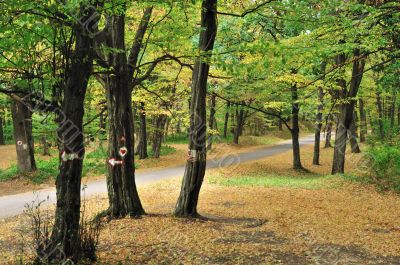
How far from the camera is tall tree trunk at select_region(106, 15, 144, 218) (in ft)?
29.0

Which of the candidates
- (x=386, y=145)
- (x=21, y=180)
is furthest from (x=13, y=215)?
(x=386, y=145)

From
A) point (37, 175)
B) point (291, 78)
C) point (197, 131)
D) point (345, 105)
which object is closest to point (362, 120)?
point (345, 105)

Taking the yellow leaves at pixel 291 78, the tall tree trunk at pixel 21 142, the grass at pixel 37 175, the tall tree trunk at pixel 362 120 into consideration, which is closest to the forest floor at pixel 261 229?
the yellow leaves at pixel 291 78

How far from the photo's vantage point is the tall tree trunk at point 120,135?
8.84m

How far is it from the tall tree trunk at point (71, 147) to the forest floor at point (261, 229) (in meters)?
0.78

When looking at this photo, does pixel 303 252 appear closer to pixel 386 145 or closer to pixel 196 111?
pixel 196 111

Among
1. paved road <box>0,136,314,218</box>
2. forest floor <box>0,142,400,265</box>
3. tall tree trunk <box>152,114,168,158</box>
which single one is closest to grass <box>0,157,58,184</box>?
paved road <box>0,136,314,218</box>

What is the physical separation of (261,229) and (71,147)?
5023 millimetres

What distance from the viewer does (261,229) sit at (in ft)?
27.8

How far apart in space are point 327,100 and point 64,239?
18.6 meters

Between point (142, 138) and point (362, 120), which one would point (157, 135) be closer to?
point (142, 138)

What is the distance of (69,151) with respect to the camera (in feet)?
16.7

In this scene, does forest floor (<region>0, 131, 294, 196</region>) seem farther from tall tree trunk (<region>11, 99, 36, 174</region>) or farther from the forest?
tall tree trunk (<region>11, 99, 36, 174</region>)

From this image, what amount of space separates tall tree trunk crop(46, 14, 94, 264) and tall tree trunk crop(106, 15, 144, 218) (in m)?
3.68
